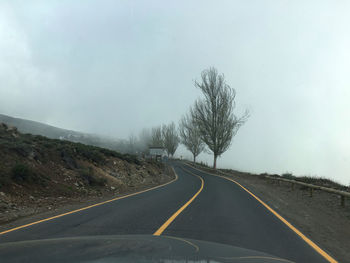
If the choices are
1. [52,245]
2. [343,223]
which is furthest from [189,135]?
[52,245]

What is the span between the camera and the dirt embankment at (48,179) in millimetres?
9180

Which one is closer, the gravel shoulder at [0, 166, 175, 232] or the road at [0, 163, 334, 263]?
the road at [0, 163, 334, 263]

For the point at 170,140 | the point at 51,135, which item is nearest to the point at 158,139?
the point at 170,140

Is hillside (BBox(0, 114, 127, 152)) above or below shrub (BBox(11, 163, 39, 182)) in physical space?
above

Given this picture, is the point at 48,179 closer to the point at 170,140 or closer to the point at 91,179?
the point at 91,179

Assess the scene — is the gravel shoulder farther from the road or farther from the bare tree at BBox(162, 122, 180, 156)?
the bare tree at BBox(162, 122, 180, 156)

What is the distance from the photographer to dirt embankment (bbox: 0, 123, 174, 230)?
361 inches

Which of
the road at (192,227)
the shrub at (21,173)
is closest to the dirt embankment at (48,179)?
the shrub at (21,173)

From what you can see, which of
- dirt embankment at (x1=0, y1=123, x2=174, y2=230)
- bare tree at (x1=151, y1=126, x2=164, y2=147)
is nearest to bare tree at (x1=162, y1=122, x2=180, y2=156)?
bare tree at (x1=151, y1=126, x2=164, y2=147)

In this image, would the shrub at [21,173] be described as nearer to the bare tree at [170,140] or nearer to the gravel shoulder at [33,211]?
the gravel shoulder at [33,211]

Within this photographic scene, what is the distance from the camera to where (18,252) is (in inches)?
106

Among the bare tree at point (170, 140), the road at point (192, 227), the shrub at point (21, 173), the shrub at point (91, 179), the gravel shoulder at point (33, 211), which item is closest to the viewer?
the road at point (192, 227)

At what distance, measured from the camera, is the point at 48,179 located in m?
12.5

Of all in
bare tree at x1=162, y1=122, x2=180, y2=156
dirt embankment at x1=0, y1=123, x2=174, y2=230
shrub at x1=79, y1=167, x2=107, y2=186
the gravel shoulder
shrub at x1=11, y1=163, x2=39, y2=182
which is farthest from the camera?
bare tree at x1=162, y1=122, x2=180, y2=156
